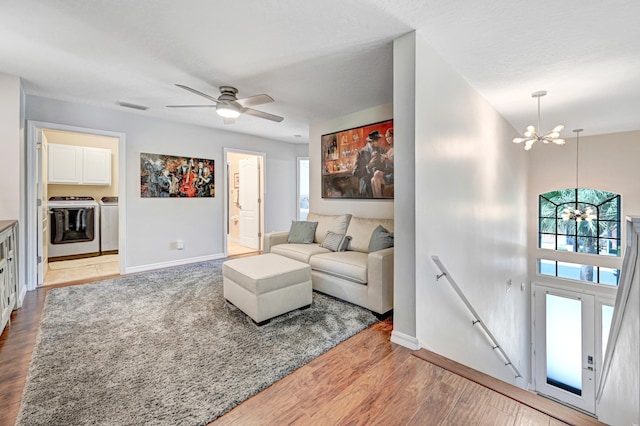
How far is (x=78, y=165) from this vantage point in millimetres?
5406

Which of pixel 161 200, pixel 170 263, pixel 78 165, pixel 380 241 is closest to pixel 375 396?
pixel 380 241

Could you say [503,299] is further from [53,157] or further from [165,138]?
[53,157]

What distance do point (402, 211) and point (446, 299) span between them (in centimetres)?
105

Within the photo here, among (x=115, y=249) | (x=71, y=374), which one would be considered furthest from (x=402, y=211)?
(x=115, y=249)

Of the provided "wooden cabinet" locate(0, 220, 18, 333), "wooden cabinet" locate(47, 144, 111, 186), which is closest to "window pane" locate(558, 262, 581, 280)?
"wooden cabinet" locate(0, 220, 18, 333)

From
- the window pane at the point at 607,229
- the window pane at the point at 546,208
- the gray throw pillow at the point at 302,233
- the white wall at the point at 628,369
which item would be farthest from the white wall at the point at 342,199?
the window pane at the point at 607,229

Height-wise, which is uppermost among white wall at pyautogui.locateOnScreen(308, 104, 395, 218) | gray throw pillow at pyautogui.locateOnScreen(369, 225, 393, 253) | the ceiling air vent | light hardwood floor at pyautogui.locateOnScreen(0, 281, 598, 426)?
the ceiling air vent

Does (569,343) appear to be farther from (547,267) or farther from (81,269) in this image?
(81,269)

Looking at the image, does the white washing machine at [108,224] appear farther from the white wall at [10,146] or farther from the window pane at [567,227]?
the window pane at [567,227]

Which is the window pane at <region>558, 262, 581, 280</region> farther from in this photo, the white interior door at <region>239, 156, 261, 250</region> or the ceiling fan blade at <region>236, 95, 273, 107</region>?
the ceiling fan blade at <region>236, 95, 273, 107</region>

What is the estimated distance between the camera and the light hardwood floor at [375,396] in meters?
1.48

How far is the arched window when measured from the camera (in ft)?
18.2

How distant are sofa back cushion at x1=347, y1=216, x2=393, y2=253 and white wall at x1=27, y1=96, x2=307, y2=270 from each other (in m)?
2.76

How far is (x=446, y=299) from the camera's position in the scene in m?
2.61
